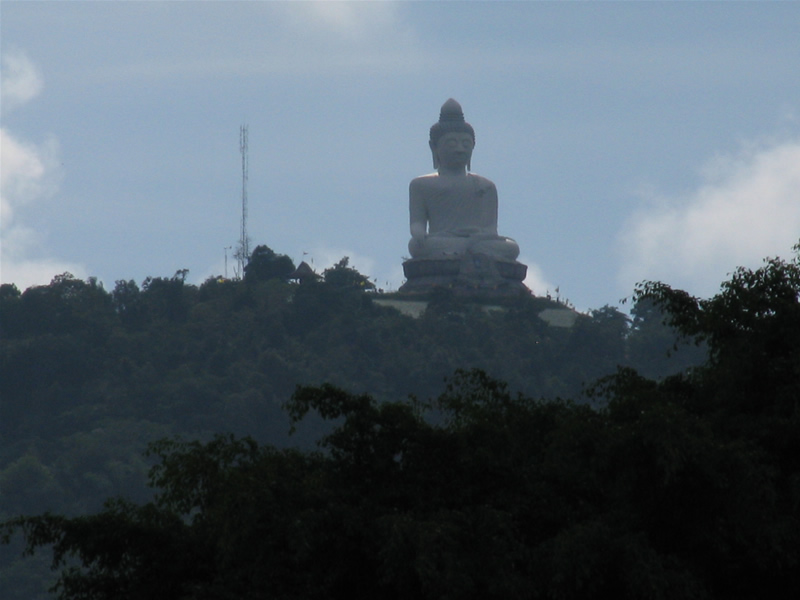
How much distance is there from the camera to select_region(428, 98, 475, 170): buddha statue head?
142 ft

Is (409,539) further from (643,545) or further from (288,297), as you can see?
(288,297)

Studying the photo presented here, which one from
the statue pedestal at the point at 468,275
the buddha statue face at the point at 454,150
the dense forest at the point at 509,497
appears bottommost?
the dense forest at the point at 509,497

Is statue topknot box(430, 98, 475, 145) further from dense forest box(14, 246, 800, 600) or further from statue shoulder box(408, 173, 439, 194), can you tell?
dense forest box(14, 246, 800, 600)

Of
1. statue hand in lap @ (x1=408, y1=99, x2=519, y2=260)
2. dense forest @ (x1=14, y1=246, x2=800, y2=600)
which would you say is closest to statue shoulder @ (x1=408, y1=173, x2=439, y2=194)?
statue hand in lap @ (x1=408, y1=99, x2=519, y2=260)

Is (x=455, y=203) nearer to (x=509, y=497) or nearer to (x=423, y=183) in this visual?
(x=423, y=183)

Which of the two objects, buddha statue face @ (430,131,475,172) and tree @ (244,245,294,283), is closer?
buddha statue face @ (430,131,475,172)

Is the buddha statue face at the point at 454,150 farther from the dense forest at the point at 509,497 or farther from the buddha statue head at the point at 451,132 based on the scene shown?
the dense forest at the point at 509,497

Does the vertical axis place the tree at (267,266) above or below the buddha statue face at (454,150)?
below

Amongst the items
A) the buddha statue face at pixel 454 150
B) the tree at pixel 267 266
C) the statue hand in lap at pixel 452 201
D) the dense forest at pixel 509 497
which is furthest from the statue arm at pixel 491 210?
the dense forest at pixel 509 497

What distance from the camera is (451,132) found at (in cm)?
4322

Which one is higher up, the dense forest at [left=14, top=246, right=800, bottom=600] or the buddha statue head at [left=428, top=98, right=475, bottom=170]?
the buddha statue head at [left=428, top=98, right=475, bottom=170]

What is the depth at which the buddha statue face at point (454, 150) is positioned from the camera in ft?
142

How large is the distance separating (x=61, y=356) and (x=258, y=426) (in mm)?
6020

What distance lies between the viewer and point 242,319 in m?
45.3
